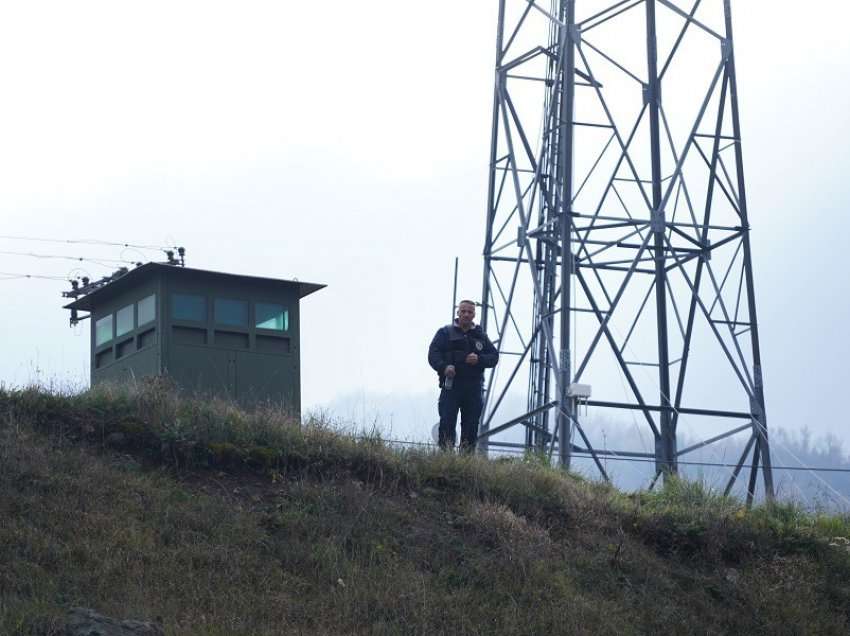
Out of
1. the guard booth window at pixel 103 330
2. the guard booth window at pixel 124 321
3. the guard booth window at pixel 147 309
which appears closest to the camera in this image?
the guard booth window at pixel 147 309

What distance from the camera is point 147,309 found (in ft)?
67.1

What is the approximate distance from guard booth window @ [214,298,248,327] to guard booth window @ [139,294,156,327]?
33.1 inches

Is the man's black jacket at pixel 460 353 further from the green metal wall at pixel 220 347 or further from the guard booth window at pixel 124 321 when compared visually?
the guard booth window at pixel 124 321

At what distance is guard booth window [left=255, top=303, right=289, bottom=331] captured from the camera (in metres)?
20.7

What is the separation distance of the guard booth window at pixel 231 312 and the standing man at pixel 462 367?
4500 mm

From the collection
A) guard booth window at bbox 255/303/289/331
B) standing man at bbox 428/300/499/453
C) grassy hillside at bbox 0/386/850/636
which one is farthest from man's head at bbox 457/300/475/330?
guard booth window at bbox 255/303/289/331

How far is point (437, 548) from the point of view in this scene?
1327 cm

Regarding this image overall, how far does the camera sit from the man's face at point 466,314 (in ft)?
55.1

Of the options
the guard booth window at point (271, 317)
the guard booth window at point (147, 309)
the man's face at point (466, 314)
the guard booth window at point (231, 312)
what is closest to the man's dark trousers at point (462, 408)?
the man's face at point (466, 314)

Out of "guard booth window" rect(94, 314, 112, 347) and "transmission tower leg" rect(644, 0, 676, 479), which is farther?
"guard booth window" rect(94, 314, 112, 347)

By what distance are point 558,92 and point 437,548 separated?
41.6 feet

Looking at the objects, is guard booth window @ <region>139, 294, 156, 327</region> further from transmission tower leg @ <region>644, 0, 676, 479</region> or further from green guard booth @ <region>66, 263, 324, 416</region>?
transmission tower leg @ <region>644, 0, 676, 479</region>

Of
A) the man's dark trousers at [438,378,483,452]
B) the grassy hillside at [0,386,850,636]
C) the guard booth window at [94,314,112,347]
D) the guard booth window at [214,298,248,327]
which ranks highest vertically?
the guard booth window at [214,298,248,327]

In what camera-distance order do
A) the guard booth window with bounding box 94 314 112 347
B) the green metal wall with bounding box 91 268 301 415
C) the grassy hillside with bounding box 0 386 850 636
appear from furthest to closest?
the guard booth window with bounding box 94 314 112 347, the green metal wall with bounding box 91 268 301 415, the grassy hillside with bounding box 0 386 850 636
